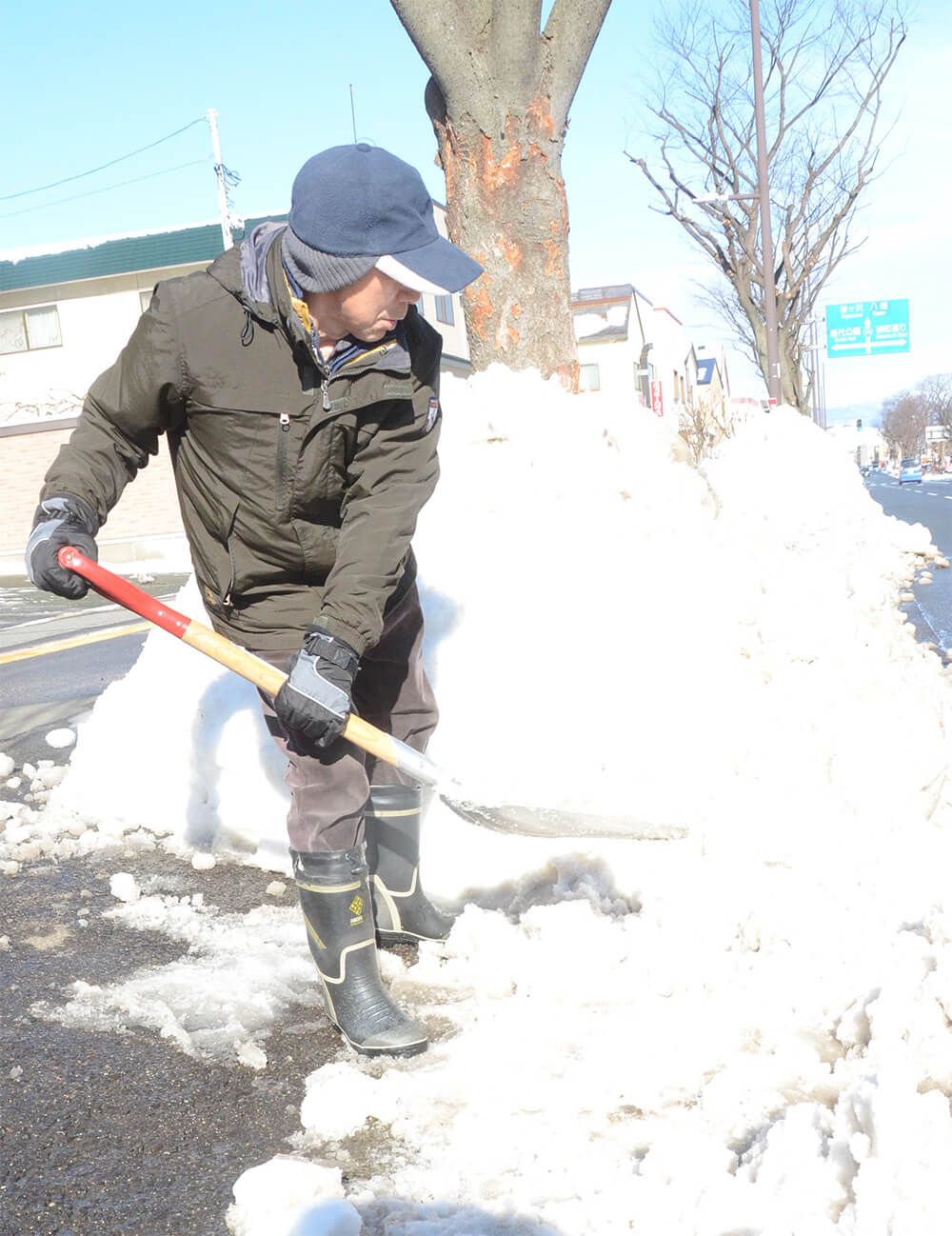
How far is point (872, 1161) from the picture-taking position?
1661 mm

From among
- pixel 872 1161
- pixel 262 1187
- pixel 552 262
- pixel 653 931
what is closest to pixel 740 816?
pixel 653 931

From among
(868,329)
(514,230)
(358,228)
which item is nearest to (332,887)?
(358,228)

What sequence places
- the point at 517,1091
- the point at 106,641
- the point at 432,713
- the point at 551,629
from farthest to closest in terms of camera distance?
1. the point at 106,641
2. the point at 551,629
3. the point at 432,713
4. the point at 517,1091

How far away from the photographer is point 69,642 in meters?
9.35

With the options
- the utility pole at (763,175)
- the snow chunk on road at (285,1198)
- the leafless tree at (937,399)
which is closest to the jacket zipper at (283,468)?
the snow chunk on road at (285,1198)

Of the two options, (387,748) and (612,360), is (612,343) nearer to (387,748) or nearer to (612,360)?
(612,360)

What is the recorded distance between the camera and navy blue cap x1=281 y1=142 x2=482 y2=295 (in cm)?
214

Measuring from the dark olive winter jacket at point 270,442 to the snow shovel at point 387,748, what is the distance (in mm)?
145

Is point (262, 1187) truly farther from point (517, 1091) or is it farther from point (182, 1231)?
point (517, 1091)

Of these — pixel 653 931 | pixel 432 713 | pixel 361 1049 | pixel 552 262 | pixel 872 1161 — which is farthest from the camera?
pixel 552 262

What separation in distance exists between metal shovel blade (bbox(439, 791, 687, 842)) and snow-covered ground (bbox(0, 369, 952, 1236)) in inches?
3.0

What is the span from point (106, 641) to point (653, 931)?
23.9 feet

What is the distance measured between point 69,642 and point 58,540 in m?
7.44

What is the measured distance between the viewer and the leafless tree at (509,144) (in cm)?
525
